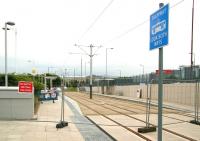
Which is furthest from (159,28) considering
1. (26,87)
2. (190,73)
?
(190,73)

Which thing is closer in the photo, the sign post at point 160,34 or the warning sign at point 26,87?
the sign post at point 160,34

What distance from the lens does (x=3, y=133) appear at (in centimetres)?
1523

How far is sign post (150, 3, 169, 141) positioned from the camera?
7582mm

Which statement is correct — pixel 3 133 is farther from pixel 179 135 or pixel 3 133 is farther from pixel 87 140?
pixel 179 135

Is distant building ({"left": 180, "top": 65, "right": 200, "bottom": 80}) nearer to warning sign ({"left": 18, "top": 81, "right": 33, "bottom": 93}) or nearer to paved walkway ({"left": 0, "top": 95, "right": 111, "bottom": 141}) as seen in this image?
warning sign ({"left": 18, "top": 81, "right": 33, "bottom": 93})

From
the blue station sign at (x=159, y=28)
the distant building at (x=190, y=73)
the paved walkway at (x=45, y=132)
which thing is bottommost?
the paved walkway at (x=45, y=132)

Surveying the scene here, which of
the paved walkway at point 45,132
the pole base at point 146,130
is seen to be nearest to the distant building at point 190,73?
the paved walkway at point 45,132

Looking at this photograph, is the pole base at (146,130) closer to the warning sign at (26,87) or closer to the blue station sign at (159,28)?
the warning sign at (26,87)

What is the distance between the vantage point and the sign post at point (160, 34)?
7582mm

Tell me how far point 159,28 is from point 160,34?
13cm

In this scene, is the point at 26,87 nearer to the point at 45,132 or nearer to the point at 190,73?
the point at 45,132

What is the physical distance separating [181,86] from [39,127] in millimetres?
25816

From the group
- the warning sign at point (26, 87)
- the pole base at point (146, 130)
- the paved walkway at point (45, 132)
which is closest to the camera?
the paved walkway at point (45, 132)

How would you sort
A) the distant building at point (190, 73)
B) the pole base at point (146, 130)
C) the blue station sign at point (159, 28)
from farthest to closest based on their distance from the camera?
the distant building at point (190, 73), the pole base at point (146, 130), the blue station sign at point (159, 28)
